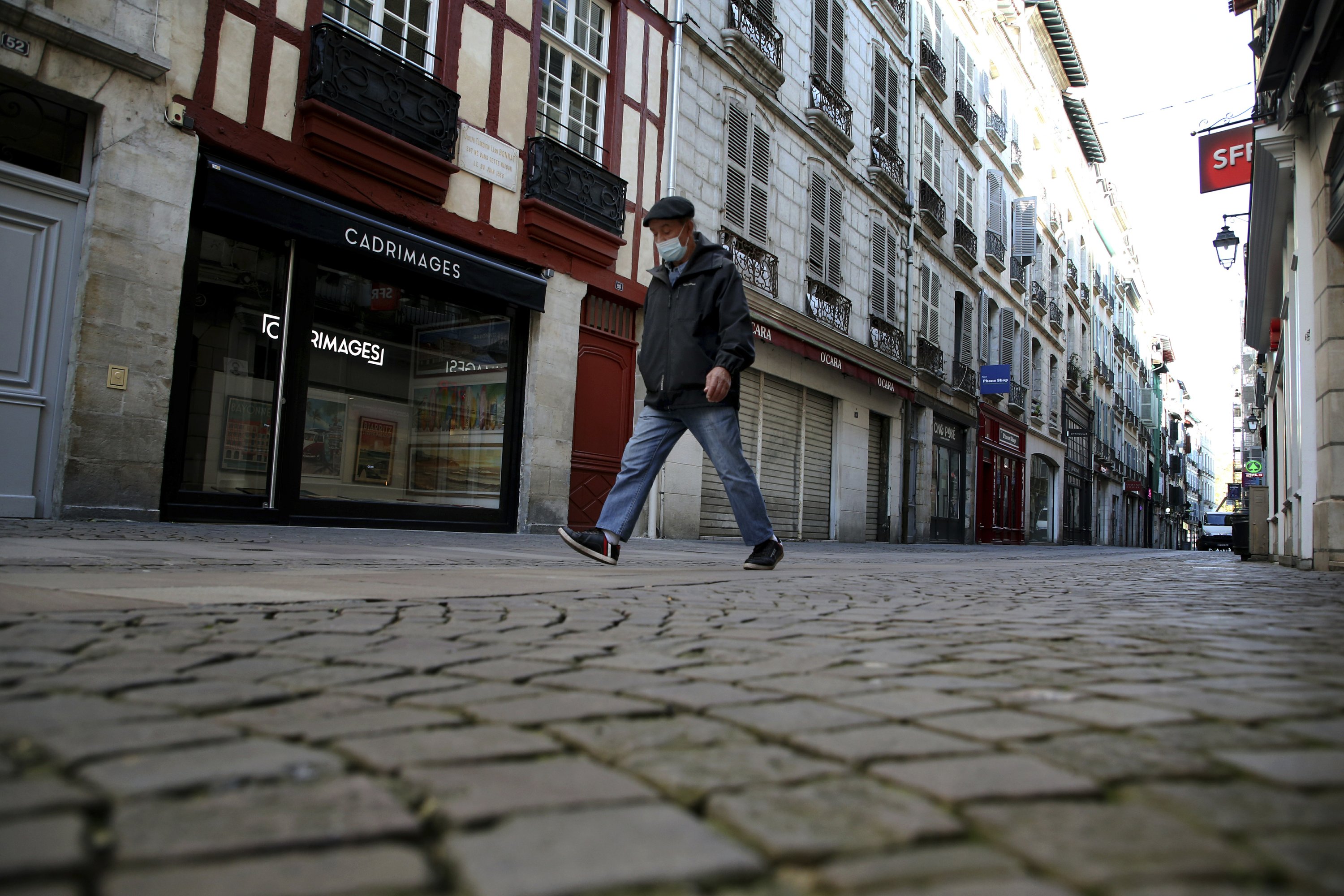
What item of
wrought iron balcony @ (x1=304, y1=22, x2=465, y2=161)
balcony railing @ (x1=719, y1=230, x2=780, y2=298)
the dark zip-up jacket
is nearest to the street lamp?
balcony railing @ (x1=719, y1=230, x2=780, y2=298)

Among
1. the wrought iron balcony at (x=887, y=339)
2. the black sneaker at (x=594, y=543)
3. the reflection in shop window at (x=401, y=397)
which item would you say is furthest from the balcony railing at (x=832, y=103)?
the black sneaker at (x=594, y=543)

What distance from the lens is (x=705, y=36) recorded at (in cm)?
1359

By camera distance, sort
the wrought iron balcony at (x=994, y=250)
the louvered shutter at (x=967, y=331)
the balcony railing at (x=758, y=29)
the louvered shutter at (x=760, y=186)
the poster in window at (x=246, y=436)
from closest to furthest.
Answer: the poster in window at (x=246, y=436), the balcony railing at (x=758, y=29), the louvered shutter at (x=760, y=186), the louvered shutter at (x=967, y=331), the wrought iron balcony at (x=994, y=250)

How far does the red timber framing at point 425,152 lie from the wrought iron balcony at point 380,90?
0.13 metres

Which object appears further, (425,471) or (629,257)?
(629,257)

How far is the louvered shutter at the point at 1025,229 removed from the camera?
2780cm

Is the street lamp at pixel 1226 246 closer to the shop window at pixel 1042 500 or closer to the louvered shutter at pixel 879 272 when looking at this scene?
the louvered shutter at pixel 879 272

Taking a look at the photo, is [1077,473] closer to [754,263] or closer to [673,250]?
[754,263]

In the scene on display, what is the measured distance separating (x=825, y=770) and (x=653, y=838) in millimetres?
365

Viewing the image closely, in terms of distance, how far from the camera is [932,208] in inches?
863

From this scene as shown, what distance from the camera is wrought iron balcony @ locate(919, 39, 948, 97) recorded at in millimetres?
21422

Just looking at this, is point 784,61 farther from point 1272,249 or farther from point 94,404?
point 94,404

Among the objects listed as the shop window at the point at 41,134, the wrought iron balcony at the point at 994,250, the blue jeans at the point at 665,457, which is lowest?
the blue jeans at the point at 665,457

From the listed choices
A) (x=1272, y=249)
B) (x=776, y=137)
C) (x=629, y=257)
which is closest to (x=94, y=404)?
(x=629, y=257)
